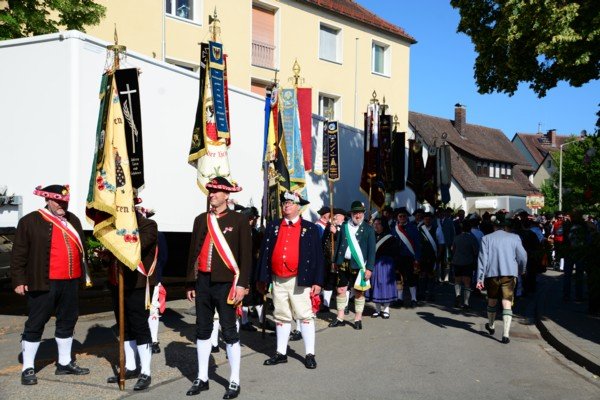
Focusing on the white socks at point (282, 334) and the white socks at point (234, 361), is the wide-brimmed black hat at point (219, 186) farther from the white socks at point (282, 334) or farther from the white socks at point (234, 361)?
the white socks at point (282, 334)

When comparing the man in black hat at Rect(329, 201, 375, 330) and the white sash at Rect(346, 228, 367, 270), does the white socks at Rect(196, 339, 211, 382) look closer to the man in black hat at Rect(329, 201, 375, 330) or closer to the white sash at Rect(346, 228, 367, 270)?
the man in black hat at Rect(329, 201, 375, 330)

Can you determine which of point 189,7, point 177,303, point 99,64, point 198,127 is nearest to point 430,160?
point 189,7

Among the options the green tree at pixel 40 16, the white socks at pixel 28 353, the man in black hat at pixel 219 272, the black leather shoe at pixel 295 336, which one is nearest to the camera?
the man in black hat at pixel 219 272

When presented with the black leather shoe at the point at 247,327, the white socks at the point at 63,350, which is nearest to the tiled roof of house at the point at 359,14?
the black leather shoe at the point at 247,327

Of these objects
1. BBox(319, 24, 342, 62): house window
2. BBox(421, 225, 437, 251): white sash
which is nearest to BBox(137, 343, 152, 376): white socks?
BBox(421, 225, 437, 251): white sash

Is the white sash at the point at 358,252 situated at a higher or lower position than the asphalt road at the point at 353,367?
higher

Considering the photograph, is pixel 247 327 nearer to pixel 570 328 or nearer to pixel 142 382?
pixel 142 382

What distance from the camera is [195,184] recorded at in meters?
11.0

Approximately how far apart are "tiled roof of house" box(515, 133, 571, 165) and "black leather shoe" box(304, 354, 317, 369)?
71922 mm

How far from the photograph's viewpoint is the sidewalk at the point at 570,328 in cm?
862

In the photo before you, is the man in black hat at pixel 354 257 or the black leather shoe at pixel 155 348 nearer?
the black leather shoe at pixel 155 348

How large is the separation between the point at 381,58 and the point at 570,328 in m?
22.3

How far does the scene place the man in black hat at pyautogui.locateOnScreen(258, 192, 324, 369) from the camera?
7742mm

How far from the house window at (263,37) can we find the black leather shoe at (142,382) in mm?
19524
